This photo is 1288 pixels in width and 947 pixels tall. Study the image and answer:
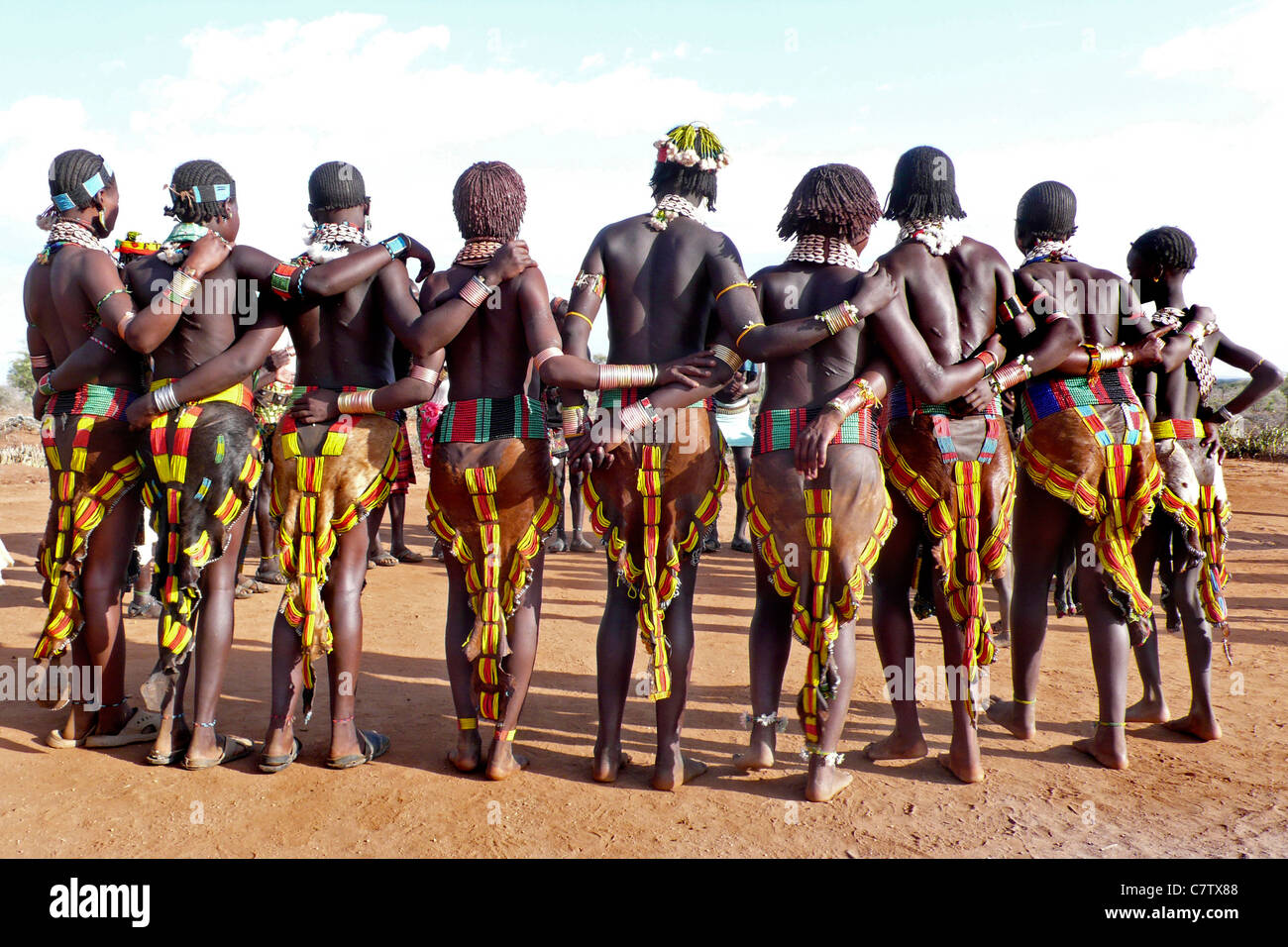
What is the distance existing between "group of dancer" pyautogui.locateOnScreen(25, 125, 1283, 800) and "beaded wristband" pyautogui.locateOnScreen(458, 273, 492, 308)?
1.6 inches

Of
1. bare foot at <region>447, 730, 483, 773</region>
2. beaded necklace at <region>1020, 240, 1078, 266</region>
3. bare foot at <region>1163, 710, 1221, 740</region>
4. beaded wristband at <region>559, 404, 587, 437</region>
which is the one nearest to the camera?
beaded wristband at <region>559, 404, 587, 437</region>

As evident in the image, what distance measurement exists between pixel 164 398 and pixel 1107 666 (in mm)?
4097

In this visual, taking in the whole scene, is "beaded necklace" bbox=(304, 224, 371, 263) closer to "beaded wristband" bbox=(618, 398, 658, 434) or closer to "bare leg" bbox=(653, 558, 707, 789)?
"beaded wristband" bbox=(618, 398, 658, 434)

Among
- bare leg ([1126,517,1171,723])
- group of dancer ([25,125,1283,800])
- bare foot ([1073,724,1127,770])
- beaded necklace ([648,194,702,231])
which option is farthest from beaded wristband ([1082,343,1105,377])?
beaded necklace ([648,194,702,231])

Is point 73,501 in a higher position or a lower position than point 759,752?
higher

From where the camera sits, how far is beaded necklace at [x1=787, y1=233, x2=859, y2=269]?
11.6 feet

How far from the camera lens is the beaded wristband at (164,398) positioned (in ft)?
12.2

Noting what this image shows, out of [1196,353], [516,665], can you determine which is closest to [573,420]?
[516,665]

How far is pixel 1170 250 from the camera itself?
4.36 m

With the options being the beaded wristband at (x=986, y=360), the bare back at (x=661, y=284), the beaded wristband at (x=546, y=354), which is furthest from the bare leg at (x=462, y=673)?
the beaded wristband at (x=986, y=360)

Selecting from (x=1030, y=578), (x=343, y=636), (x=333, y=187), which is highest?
(x=333, y=187)

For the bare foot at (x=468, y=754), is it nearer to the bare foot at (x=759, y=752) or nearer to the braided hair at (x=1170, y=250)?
the bare foot at (x=759, y=752)

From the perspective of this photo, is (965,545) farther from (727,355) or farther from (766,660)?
(727,355)

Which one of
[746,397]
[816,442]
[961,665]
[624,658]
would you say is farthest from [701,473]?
[746,397]
